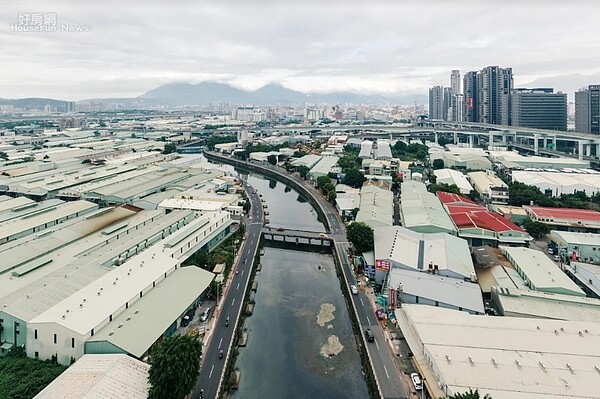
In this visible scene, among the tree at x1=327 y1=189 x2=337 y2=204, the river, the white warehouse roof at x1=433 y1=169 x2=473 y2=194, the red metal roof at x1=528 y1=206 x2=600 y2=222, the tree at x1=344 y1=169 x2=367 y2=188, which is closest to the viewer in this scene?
the river

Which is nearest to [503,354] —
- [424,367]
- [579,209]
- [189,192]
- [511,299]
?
[424,367]

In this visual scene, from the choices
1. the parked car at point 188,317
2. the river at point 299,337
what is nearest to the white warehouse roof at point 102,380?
the river at point 299,337

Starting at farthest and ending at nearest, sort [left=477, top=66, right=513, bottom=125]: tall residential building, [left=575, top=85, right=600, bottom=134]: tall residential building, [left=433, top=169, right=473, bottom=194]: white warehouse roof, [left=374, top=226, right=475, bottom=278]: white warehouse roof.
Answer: [left=477, top=66, right=513, bottom=125]: tall residential building < [left=575, top=85, right=600, bottom=134]: tall residential building < [left=433, top=169, right=473, bottom=194]: white warehouse roof < [left=374, top=226, right=475, bottom=278]: white warehouse roof

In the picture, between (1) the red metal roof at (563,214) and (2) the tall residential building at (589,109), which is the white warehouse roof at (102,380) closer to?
(1) the red metal roof at (563,214)

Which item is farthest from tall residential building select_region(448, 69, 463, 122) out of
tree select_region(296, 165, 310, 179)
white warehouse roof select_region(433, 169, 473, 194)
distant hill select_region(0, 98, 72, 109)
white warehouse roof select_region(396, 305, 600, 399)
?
distant hill select_region(0, 98, 72, 109)

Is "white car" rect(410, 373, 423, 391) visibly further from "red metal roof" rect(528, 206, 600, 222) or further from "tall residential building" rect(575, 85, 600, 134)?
"tall residential building" rect(575, 85, 600, 134)

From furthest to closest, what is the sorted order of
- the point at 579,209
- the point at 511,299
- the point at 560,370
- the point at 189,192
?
the point at 189,192 → the point at 579,209 → the point at 511,299 → the point at 560,370

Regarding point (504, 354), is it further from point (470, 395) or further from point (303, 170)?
point (303, 170)

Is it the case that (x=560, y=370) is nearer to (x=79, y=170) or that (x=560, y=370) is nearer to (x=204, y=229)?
(x=204, y=229)
